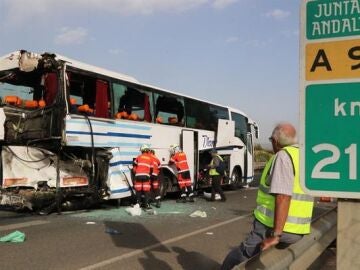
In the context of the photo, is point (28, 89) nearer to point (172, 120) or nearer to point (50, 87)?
point (50, 87)

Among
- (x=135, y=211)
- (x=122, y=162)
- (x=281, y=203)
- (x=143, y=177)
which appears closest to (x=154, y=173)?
(x=143, y=177)

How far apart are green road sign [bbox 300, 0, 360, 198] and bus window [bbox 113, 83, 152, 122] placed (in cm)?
1099

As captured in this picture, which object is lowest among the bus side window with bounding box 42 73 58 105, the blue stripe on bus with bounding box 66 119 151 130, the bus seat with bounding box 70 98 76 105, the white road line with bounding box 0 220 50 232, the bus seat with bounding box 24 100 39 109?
the white road line with bounding box 0 220 50 232

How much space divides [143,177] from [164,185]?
7.69 feet

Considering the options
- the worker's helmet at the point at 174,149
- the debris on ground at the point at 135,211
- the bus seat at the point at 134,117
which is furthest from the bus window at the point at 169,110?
the debris on ground at the point at 135,211

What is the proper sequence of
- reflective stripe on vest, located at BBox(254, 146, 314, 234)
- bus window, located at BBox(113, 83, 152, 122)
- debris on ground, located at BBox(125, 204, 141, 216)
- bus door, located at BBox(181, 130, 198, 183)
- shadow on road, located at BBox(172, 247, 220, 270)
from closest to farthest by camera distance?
reflective stripe on vest, located at BBox(254, 146, 314, 234) < shadow on road, located at BBox(172, 247, 220, 270) < debris on ground, located at BBox(125, 204, 141, 216) < bus window, located at BBox(113, 83, 152, 122) < bus door, located at BBox(181, 130, 198, 183)

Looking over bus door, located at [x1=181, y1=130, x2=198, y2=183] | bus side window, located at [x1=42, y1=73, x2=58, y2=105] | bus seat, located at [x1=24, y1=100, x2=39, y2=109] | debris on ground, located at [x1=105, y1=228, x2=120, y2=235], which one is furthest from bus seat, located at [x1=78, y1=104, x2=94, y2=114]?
bus door, located at [x1=181, y1=130, x2=198, y2=183]

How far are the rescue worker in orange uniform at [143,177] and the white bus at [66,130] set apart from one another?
1.12ft

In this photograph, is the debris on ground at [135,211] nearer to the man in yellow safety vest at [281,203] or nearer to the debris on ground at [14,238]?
the debris on ground at [14,238]

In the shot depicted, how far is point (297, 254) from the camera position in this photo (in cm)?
382

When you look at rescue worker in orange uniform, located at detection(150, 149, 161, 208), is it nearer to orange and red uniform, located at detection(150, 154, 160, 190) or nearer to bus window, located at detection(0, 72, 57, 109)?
orange and red uniform, located at detection(150, 154, 160, 190)

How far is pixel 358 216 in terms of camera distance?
86.5 inches

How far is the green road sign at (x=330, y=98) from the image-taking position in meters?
2.20

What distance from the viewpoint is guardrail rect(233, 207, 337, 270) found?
3355 mm
